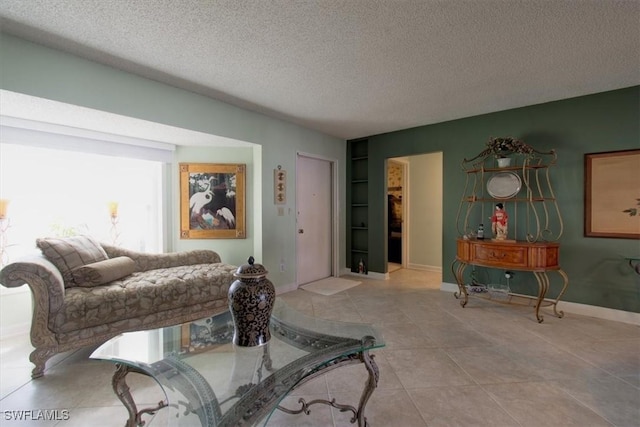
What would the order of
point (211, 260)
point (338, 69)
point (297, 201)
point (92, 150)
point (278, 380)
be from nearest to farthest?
1. point (278, 380)
2. point (338, 69)
3. point (92, 150)
4. point (211, 260)
5. point (297, 201)

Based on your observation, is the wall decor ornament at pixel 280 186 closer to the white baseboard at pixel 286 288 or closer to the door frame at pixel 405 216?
the white baseboard at pixel 286 288

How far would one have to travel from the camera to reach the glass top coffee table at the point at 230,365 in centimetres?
118

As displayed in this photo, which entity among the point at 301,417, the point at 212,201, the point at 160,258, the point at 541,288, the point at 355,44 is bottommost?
the point at 301,417

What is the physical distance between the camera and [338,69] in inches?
95.7

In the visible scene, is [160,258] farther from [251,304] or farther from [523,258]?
[523,258]

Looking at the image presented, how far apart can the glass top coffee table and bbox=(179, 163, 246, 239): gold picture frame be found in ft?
7.14

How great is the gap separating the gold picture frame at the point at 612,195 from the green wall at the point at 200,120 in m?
3.18

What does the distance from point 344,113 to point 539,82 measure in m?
2.01

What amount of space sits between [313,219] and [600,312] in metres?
3.61

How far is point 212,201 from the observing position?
3.81m

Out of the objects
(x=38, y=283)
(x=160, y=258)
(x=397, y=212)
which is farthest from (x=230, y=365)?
(x=397, y=212)

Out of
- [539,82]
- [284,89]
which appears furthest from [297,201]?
[539,82]

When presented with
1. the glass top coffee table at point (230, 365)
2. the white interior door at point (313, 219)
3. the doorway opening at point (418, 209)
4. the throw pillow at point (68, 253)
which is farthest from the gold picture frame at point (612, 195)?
the throw pillow at point (68, 253)

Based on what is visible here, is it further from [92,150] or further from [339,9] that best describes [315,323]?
[92,150]
